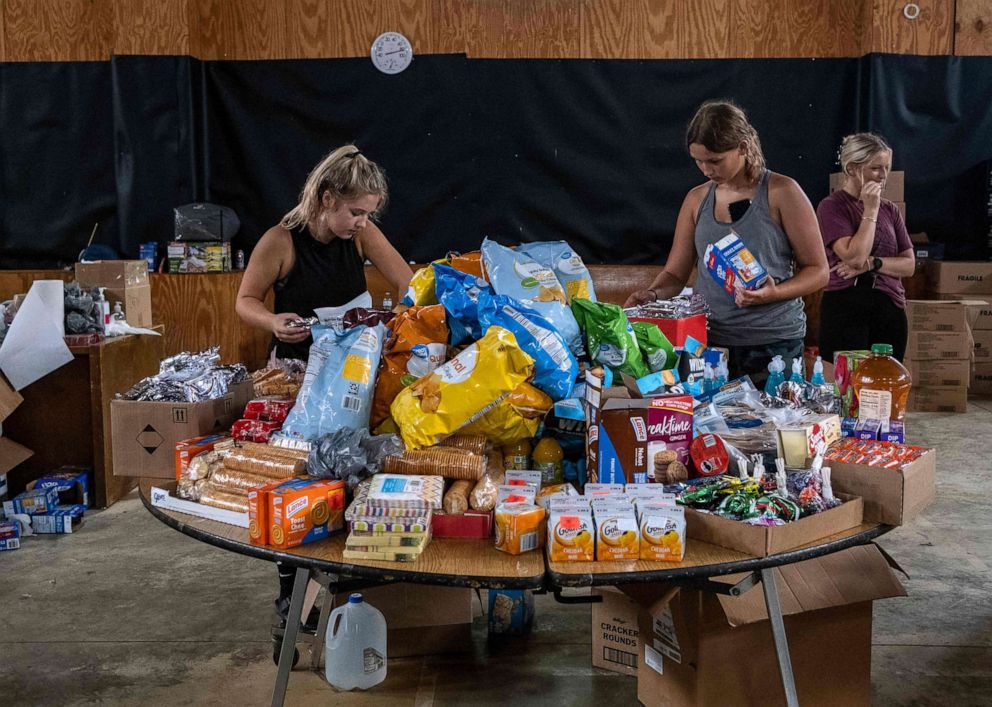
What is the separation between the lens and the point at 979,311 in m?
6.69

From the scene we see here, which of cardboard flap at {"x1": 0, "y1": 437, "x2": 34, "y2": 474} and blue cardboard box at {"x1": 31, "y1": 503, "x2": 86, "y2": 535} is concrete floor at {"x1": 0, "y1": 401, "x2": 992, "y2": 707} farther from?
cardboard flap at {"x1": 0, "y1": 437, "x2": 34, "y2": 474}

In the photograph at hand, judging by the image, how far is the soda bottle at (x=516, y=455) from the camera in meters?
2.22

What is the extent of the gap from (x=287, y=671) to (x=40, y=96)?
5779mm

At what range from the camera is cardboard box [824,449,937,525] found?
1964 mm

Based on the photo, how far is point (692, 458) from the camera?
210 centimetres

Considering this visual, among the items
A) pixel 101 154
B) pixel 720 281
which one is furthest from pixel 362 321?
pixel 101 154

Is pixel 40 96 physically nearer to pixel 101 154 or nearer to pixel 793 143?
pixel 101 154

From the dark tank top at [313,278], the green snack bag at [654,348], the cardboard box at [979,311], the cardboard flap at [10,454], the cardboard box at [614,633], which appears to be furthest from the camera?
the cardboard box at [979,311]

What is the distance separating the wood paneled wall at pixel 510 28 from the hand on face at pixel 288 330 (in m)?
4.30

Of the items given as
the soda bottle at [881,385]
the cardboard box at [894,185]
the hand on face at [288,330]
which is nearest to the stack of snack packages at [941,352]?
the cardboard box at [894,185]

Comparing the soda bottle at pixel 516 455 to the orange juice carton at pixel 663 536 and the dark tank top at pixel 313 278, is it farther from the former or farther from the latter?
the dark tank top at pixel 313 278

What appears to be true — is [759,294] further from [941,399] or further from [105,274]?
[941,399]

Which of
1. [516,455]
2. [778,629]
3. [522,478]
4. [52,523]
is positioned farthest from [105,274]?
[778,629]

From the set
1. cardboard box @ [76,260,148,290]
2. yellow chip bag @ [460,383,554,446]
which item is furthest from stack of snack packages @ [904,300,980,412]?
yellow chip bag @ [460,383,554,446]
